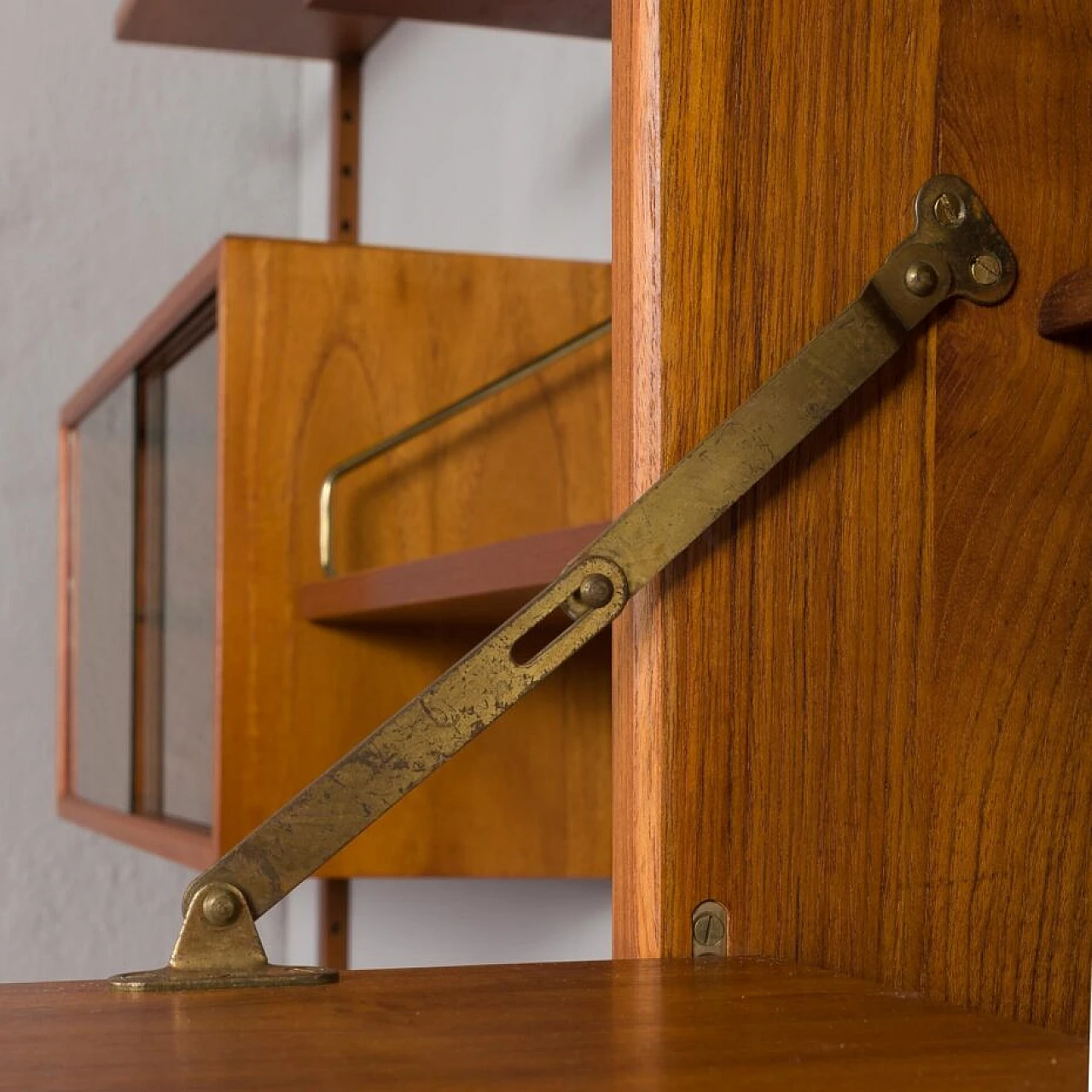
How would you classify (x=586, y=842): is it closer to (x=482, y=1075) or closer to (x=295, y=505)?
(x=295, y=505)

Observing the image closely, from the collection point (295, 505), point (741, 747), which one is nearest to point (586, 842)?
point (295, 505)

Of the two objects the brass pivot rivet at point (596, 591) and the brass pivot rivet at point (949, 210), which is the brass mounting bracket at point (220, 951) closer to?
the brass pivot rivet at point (596, 591)

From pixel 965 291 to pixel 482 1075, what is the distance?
0.19 meters

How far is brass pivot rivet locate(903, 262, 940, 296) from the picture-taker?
34 cm

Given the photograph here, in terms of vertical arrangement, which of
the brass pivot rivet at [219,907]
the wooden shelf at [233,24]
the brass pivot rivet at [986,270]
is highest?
the wooden shelf at [233,24]

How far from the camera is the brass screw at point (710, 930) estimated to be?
0.33 m

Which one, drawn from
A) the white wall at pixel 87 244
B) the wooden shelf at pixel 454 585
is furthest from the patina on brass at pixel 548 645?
the white wall at pixel 87 244

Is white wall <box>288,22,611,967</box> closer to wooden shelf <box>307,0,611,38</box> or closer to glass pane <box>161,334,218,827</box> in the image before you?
wooden shelf <box>307,0,611,38</box>

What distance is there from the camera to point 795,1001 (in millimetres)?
285

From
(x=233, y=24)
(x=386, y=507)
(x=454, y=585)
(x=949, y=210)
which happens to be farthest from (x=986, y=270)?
(x=233, y=24)

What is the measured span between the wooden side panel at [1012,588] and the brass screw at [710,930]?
0.04 meters

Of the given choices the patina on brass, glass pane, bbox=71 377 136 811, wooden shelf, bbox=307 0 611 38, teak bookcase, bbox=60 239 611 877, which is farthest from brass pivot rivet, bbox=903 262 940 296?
glass pane, bbox=71 377 136 811

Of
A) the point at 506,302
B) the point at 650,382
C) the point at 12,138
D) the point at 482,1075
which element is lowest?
the point at 482,1075

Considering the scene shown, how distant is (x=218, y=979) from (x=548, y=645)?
8cm
